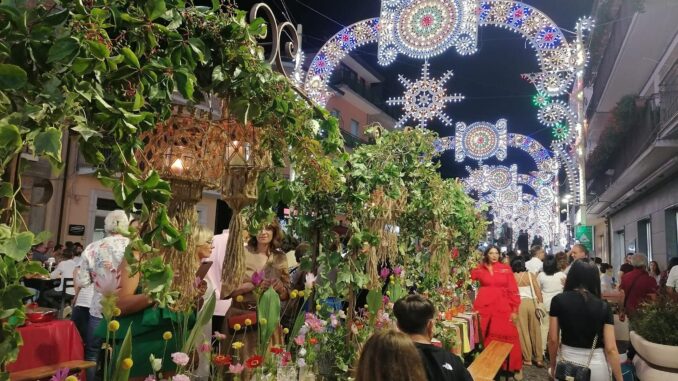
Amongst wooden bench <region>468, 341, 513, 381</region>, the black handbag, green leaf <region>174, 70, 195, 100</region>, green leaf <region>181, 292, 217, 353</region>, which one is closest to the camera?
green leaf <region>174, 70, 195, 100</region>

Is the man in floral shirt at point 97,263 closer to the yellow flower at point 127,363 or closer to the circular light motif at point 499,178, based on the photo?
the yellow flower at point 127,363

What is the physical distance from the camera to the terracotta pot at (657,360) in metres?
4.07

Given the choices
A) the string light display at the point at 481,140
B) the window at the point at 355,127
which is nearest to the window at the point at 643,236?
the string light display at the point at 481,140

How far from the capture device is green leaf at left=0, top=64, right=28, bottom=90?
0.93 m

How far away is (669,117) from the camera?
30.2 ft

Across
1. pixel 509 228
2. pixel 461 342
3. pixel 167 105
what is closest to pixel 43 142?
pixel 167 105

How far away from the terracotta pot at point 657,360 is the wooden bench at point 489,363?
1.17 m

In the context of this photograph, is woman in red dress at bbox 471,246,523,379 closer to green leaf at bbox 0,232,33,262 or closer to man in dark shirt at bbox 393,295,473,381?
man in dark shirt at bbox 393,295,473,381

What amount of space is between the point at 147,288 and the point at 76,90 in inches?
21.9

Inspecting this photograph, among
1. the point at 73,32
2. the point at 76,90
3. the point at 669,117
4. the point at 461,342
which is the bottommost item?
the point at 461,342

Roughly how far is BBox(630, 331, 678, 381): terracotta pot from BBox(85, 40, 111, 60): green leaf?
459 centimetres

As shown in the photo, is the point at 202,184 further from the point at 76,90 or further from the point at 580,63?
the point at 580,63

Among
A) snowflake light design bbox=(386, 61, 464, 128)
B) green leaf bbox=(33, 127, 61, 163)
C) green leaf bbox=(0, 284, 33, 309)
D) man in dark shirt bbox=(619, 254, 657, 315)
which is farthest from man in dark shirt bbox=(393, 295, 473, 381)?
snowflake light design bbox=(386, 61, 464, 128)

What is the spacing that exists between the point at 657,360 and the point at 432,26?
5.01 m
